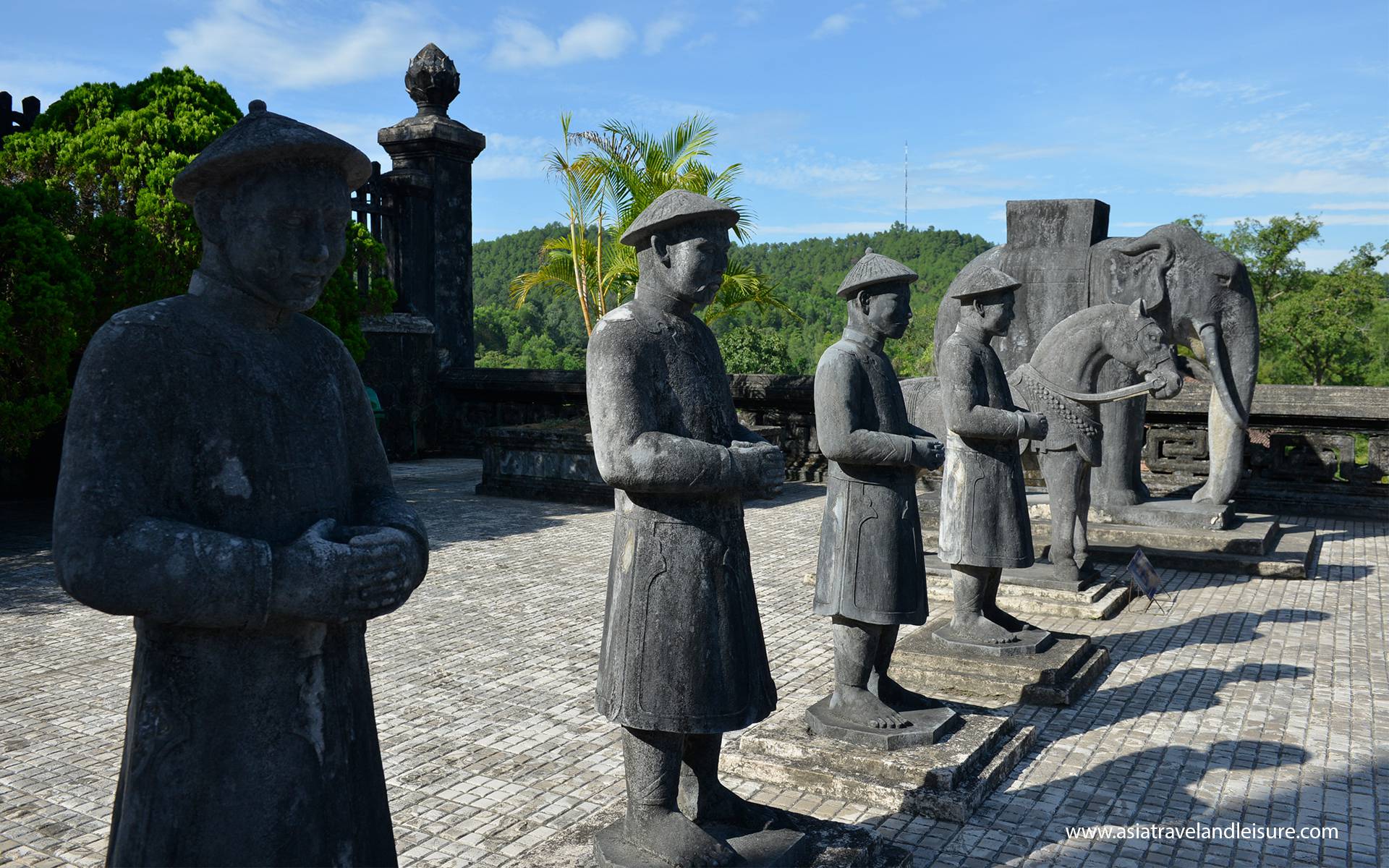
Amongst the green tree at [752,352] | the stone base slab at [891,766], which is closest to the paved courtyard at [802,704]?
the stone base slab at [891,766]

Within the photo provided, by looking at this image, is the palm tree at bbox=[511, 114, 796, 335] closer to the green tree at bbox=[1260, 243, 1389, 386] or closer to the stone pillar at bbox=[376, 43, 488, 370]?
the stone pillar at bbox=[376, 43, 488, 370]

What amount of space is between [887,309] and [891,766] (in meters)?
1.85

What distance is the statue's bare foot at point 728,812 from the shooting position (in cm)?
329

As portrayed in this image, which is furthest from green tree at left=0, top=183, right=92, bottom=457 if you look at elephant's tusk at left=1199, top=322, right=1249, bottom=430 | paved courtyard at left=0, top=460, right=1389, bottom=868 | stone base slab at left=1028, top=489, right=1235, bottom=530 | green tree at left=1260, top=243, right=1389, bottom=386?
green tree at left=1260, top=243, right=1389, bottom=386

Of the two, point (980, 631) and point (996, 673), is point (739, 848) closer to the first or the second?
point (996, 673)

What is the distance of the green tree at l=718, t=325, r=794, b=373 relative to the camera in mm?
24484

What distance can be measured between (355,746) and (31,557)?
27.3 feet

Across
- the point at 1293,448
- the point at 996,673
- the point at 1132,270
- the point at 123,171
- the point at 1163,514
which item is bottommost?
the point at 996,673

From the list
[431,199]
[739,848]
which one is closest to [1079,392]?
[739,848]

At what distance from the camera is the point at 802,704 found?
5363mm

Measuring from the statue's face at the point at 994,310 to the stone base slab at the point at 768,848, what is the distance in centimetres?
251

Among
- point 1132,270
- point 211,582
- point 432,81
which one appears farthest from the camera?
point 432,81

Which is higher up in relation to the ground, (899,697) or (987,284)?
(987,284)

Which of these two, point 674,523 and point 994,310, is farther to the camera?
point 994,310
